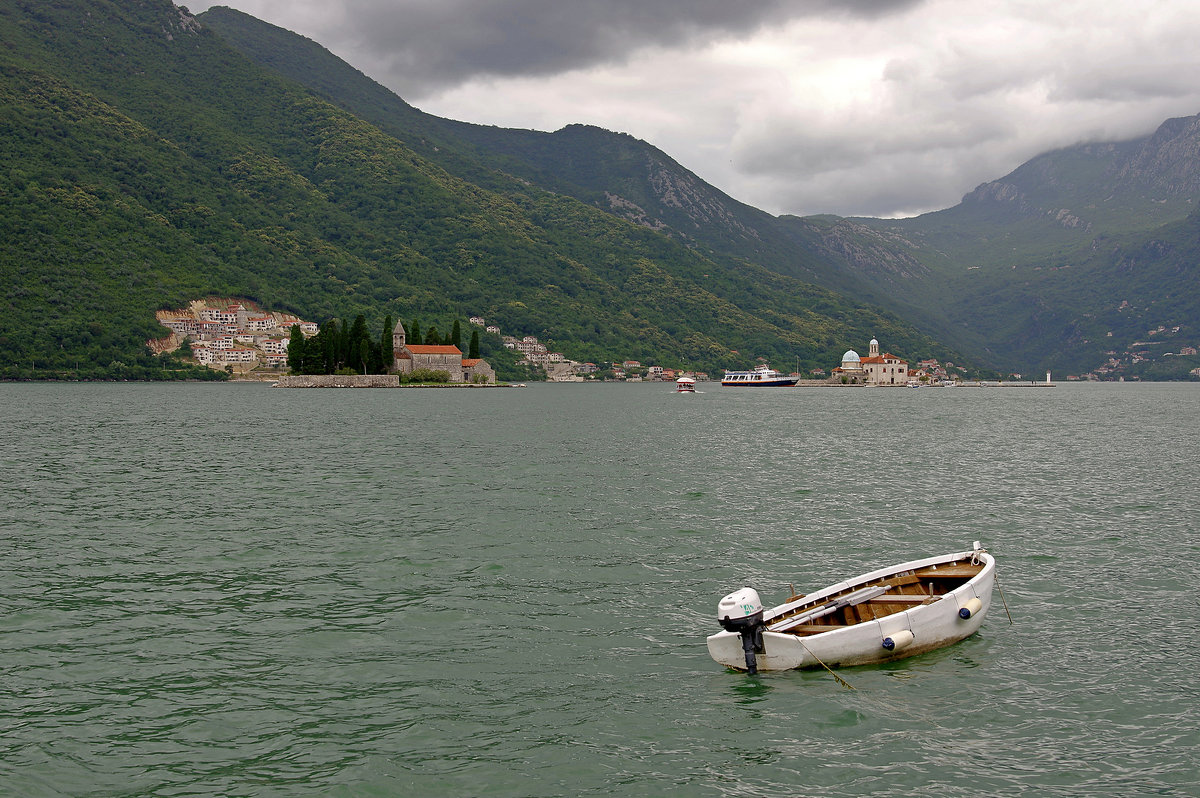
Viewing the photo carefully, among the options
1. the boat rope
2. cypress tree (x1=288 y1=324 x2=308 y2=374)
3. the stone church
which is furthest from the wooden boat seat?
the stone church

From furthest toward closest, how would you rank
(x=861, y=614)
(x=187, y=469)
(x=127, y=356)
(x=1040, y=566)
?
(x=127, y=356)
(x=187, y=469)
(x=1040, y=566)
(x=861, y=614)

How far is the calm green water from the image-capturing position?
512 inches

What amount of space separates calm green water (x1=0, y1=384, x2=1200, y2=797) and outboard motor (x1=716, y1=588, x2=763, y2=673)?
68 cm

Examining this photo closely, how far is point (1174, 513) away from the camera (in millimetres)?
36844

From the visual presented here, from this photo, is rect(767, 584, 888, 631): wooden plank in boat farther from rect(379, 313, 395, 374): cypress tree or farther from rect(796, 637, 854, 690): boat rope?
rect(379, 313, 395, 374): cypress tree

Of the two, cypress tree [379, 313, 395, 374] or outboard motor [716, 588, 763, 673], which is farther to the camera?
cypress tree [379, 313, 395, 374]

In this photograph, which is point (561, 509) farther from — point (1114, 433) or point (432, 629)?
point (1114, 433)

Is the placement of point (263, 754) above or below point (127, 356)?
below

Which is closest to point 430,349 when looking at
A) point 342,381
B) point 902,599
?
point 342,381

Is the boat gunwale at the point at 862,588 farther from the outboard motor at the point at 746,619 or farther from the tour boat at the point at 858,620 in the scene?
the outboard motor at the point at 746,619

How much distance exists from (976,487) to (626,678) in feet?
117

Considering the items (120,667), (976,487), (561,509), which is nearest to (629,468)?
(561,509)

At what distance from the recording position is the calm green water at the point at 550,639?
512 inches

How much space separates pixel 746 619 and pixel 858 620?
12.6 feet
